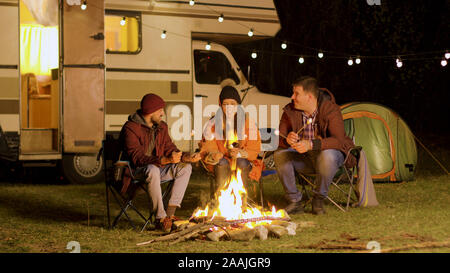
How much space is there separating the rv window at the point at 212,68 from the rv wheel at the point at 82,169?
71.4 inches

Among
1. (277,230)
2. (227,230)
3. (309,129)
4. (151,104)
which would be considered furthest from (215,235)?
(309,129)

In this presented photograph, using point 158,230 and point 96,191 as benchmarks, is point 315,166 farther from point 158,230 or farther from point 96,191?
point 96,191

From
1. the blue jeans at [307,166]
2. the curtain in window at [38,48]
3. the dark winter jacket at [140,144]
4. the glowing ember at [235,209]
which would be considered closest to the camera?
the glowing ember at [235,209]

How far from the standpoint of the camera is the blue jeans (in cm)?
585

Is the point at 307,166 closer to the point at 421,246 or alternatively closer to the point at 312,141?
the point at 312,141

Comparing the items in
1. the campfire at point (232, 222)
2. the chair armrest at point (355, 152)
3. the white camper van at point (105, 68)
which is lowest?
the campfire at point (232, 222)

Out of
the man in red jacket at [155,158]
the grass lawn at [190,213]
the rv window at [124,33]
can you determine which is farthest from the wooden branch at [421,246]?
the rv window at [124,33]

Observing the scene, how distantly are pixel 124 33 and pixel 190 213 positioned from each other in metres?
3.65

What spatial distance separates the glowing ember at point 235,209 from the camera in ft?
16.7

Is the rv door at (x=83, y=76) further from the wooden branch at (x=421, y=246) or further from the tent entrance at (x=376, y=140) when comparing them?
the wooden branch at (x=421, y=246)

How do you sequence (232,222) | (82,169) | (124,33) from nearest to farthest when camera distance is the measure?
(232,222), (82,169), (124,33)

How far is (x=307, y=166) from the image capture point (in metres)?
6.03

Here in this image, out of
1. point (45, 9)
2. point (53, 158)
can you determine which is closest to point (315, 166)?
point (53, 158)

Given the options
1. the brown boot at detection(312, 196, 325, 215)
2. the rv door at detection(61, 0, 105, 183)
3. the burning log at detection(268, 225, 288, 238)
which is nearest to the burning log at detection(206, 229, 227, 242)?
the burning log at detection(268, 225, 288, 238)
